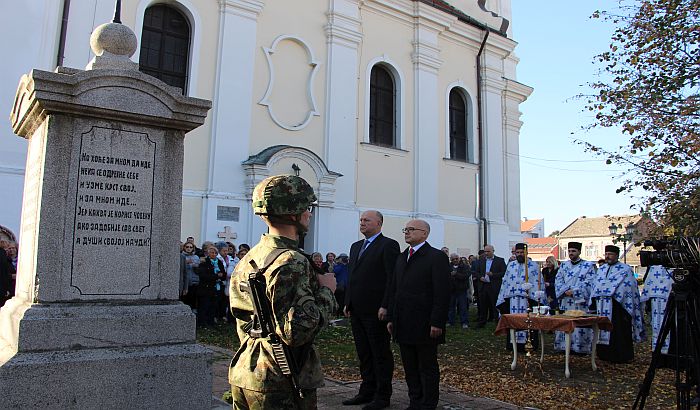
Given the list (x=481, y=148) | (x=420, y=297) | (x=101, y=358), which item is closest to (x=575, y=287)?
(x=420, y=297)

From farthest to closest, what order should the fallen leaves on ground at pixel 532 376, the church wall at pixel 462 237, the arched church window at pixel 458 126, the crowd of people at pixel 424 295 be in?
the arched church window at pixel 458 126
the church wall at pixel 462 237
the fallen leaves on ground at pixel 532 376
the crowd of people at pixel 424 295

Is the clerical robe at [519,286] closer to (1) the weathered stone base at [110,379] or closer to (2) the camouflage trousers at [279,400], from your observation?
(1) the weathered stone base at [110,379]

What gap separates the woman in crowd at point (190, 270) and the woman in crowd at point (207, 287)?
0.40ft

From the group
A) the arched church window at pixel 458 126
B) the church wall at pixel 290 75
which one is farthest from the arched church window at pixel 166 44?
the arched church window at pixel 458 126

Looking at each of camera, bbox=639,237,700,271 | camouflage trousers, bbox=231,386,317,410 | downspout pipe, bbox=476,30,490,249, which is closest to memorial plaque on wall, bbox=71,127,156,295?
camouflage trousers, bbox=231,386,317,410

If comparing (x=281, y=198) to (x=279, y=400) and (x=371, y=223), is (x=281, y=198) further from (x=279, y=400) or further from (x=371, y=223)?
(x=371, y=223)

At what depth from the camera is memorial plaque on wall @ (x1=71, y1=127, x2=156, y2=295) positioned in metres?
4.00

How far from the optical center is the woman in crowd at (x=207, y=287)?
11.1 meters

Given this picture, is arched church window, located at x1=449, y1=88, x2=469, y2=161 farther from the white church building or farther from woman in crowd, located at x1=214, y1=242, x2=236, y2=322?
woman in crowd, located at x1=214, y1=242, x2=236, y2=322

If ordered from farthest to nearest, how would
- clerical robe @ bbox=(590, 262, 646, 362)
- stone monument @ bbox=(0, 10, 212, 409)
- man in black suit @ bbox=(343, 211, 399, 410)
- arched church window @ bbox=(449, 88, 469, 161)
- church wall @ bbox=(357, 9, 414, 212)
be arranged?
1. arched church window @ bbox=(449, 88, 469, 161)
2. church wall @ bbox=(357, 9, 414, 212)
3. clerical robe @ bbox=(590, 262, 646, 362)
4. man in black suit @ bbox=(343, 211, 399, 410)
5. stone monument @ bbox=(0, 10, 212, 409)

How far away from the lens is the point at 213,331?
10.7m

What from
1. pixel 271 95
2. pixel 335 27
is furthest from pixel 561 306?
pixel 335 27

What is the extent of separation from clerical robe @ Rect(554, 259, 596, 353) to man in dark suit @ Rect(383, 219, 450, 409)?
482 centimetres

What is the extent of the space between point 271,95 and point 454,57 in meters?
8.17
